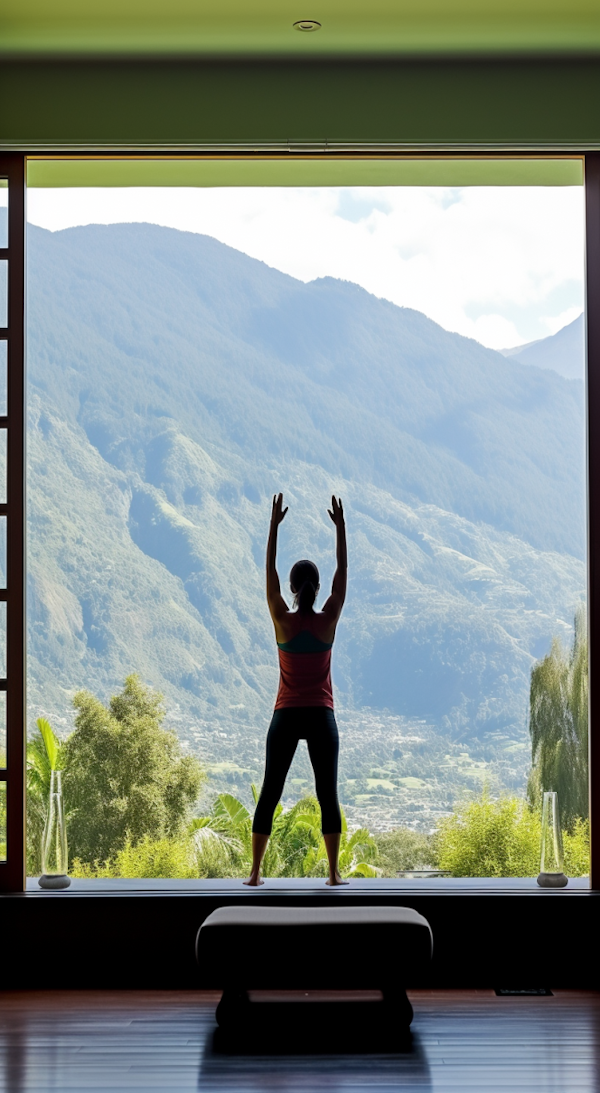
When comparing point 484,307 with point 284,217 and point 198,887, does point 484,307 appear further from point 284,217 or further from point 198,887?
point 198,887

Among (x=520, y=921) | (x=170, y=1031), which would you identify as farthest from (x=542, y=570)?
(x=170, y=1031)

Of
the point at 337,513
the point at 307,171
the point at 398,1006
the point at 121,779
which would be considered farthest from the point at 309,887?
the point at 121,779

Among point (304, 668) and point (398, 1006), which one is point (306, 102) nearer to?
point (304, 668)

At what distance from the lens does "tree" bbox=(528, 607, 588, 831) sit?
641 cm

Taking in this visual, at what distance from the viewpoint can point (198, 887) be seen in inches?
156

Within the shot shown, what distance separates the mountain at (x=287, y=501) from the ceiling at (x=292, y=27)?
9.85 meters

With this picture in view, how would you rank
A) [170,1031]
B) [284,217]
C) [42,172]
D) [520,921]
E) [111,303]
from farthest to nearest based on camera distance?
[111,303]
[284,217]
[42,172]
[520,921]
[170,1031]

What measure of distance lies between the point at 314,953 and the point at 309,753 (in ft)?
2.75

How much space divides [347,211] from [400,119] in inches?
438

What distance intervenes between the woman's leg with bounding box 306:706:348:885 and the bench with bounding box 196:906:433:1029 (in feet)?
1.81

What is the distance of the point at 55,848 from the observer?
400cm

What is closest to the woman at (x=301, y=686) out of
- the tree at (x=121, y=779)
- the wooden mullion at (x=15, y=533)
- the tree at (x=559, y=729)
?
the wooden mullion at (x=15, y=533)

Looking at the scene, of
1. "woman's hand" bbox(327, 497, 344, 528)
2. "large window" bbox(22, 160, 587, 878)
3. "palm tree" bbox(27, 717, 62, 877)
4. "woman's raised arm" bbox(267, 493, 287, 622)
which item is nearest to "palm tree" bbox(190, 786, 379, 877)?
"palm tree" bbox(27, 717, 62, 877)

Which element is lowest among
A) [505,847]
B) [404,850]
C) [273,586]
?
[404,850]
